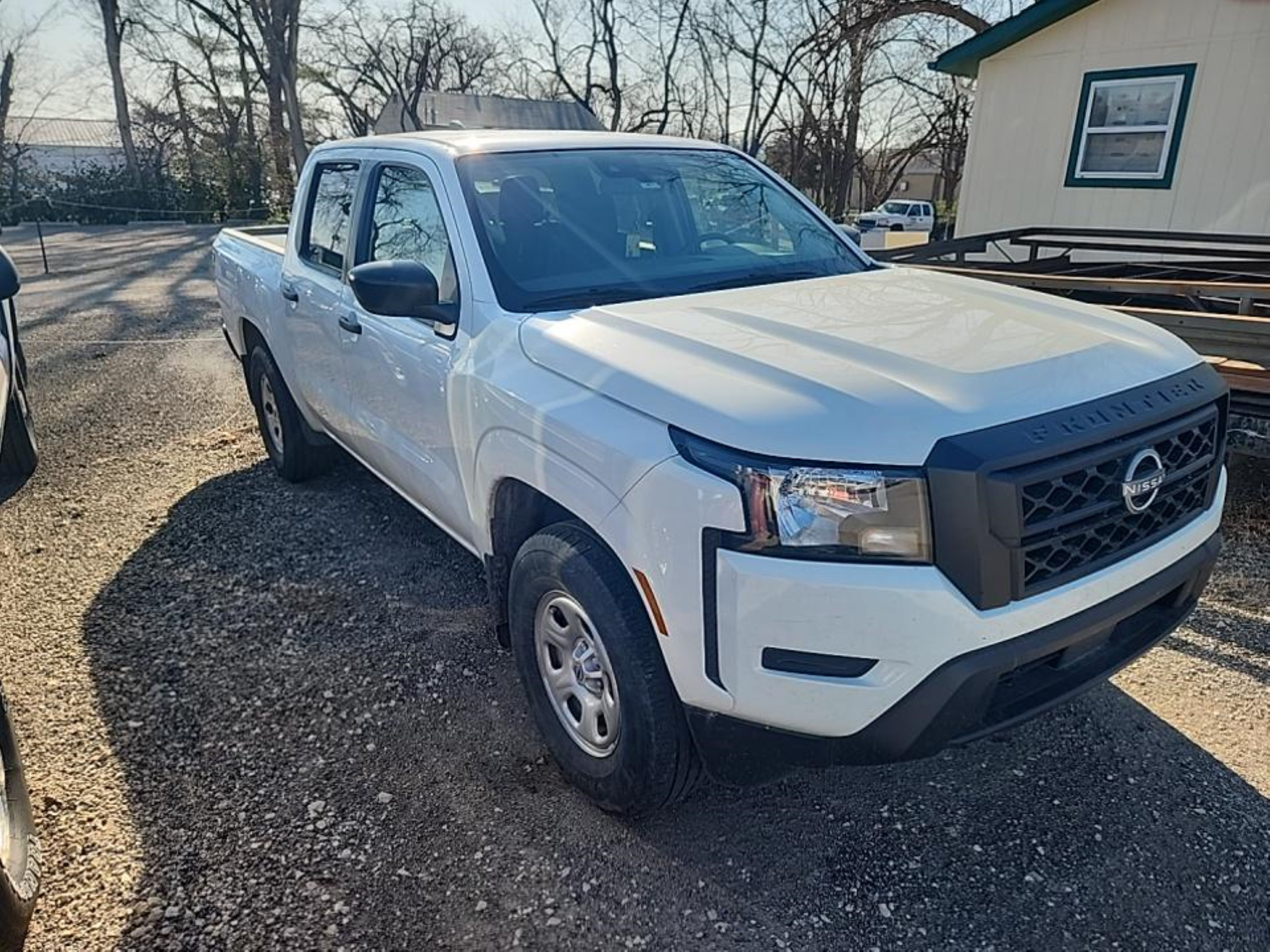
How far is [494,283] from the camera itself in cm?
287

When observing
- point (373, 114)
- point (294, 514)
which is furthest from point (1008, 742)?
point (373, 114)

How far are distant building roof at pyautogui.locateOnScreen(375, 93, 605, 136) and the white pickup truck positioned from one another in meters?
37.7

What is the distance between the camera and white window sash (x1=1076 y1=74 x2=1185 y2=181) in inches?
364

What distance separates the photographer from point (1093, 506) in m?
2.08

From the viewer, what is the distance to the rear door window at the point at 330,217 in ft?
13.0

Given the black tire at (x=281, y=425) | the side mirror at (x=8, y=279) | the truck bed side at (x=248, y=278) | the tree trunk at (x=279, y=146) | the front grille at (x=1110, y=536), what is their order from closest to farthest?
the front grille at (x=1110, y=536) < the side mirror at (x=8, y=279) < the truck bed side at (x=248, y=278) < the black tire at (x=281, y=425) < the tree trunk at (x=279, y=146)

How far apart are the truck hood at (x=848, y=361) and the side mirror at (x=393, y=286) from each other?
0.39 metres

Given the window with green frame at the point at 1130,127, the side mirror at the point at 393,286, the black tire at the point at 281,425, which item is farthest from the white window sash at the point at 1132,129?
the side mirror at the point at 393,286

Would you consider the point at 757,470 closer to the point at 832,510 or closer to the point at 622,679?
the point at 832,510

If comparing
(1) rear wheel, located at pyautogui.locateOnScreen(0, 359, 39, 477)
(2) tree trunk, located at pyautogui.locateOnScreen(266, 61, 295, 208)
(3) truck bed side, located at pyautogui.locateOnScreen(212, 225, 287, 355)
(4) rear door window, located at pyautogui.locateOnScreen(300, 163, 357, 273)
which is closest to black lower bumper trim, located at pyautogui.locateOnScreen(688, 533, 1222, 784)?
(4) rear door window, located at pyautogui.locateOnScreen(300, 163, 357, 273)

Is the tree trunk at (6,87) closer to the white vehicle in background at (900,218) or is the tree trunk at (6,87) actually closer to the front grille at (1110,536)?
the white vehicle in background at (900,218)

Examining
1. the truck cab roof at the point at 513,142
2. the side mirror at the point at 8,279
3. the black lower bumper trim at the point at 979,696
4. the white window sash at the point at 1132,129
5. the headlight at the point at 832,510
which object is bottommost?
the black lower bumper trim at the point at 979,696

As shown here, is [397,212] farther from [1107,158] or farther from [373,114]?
[373,114]

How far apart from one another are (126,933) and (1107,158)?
1101 cm
